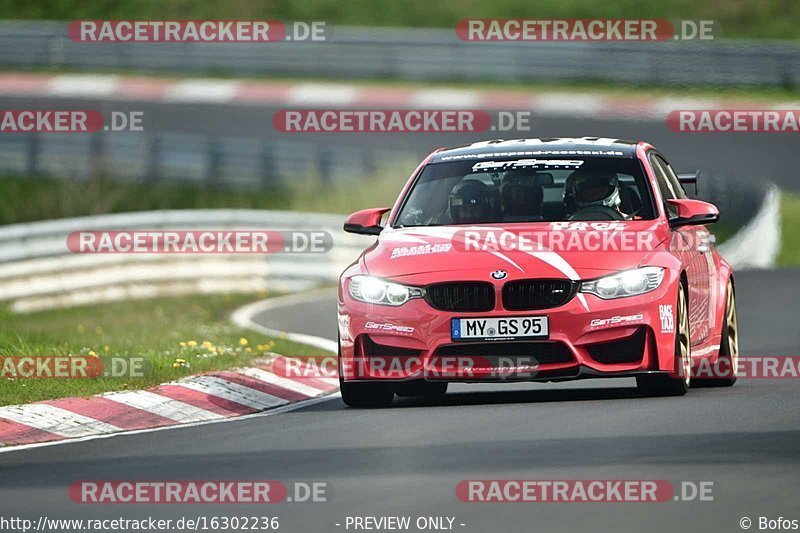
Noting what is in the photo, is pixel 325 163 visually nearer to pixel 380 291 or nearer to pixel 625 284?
pixel 380 291

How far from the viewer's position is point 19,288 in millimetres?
22625

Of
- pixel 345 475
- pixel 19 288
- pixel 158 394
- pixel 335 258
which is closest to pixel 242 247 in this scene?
pixel 335 258

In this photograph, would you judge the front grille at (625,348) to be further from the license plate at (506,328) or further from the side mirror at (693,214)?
the side mirror at (693,214)

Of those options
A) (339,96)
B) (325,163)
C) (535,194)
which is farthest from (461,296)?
(339,96)

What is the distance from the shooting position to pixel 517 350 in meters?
10.8

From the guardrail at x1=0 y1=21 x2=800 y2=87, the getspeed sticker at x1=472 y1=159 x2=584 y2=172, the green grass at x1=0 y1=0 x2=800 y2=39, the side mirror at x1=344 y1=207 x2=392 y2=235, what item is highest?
the green grass at x1=0 y1=0 x2=800 y2=39

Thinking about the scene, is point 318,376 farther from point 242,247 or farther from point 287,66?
point 287,66

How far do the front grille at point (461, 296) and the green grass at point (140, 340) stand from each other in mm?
2118

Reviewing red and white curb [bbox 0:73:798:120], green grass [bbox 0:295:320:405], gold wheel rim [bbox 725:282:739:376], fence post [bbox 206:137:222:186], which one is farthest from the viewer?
red and white curb [bbox 0:73:798:120]

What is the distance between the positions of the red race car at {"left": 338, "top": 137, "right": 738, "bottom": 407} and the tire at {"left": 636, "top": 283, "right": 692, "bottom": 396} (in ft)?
0.04

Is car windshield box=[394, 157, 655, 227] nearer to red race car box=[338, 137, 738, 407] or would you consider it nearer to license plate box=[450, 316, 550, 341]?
red race car box=[338, 137, 738, 407]

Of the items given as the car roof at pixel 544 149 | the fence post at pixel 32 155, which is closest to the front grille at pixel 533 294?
the car roof at pixel 544 149

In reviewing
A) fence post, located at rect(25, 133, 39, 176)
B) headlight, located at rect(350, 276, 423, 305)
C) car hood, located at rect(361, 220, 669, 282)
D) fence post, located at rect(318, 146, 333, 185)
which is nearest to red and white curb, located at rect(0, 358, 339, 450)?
headlight, located at rect(350, 276, 423, 305)

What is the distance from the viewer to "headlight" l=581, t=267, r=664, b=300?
35.6ft
